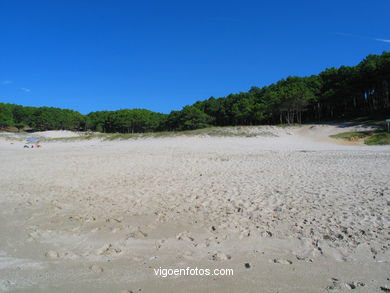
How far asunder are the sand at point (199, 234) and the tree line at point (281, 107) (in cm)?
3715

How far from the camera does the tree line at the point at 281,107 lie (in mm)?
39938

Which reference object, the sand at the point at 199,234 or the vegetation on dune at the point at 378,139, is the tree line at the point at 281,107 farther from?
the sand at the point at 199,234

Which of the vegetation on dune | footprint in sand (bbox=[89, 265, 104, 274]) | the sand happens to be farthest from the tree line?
footprint in sand (bbox=[89, 265, 104, 274])

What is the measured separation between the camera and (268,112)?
153 feet

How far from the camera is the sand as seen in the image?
2783mm

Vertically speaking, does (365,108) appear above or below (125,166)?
above

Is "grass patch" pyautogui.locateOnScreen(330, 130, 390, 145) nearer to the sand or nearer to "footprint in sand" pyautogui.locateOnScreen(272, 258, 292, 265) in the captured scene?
the sand

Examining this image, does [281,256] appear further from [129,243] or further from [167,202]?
[167,202]

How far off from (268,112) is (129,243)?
154 ft

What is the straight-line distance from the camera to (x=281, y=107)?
41.0 m

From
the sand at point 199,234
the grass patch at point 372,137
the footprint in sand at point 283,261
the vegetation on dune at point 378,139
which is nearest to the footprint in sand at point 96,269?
the sand at point 199,234

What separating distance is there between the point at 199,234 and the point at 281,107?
4139 centimetres

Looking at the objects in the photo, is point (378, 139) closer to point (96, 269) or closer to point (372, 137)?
point (372, 137)

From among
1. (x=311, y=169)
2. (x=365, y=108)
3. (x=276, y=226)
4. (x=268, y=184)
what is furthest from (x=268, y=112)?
(x=276, y=226)
